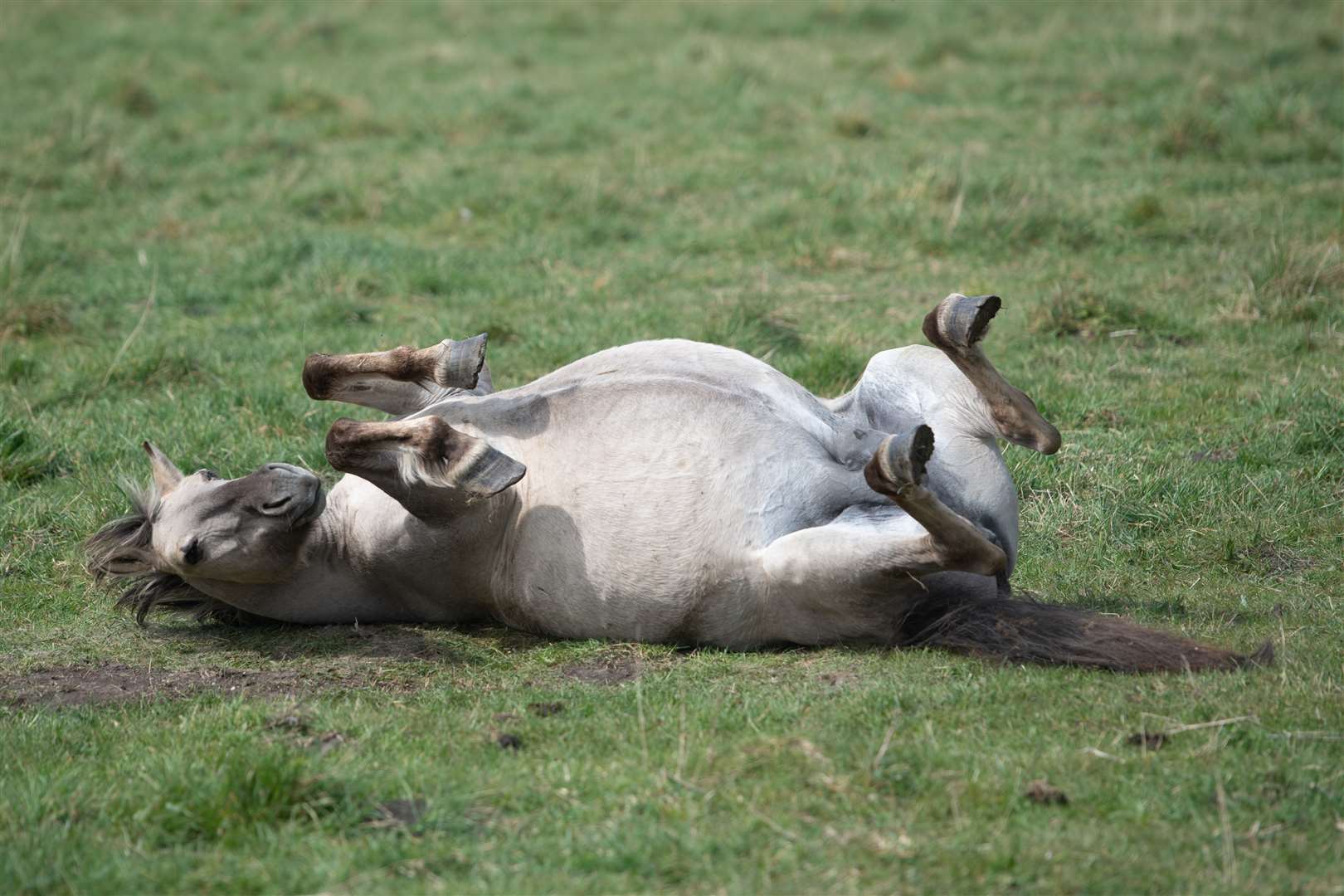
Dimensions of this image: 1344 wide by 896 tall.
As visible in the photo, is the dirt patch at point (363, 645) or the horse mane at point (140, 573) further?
the horse mane at point (140, 573)

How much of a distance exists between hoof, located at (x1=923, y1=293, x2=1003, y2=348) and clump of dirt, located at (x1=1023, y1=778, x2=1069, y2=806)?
1608mm

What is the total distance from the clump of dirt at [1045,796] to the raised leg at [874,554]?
0.75 metres

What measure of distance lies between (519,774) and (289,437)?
3.17 metres

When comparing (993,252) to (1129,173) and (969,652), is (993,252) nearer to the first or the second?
(1129,173)

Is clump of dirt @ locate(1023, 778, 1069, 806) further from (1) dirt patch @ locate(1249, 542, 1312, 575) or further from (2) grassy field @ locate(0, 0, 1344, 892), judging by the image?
(1) dirt patch @ locate(1249, 542, 1312, 575)

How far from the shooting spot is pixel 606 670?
4.12 meters

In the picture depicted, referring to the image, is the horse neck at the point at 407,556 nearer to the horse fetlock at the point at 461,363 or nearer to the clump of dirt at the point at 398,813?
the horse fetlock at the point at 461,363

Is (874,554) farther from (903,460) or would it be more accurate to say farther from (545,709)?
(545,709)

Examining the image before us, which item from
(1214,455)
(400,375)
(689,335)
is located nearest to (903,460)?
(400,375)

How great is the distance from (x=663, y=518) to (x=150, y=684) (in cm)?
Answer: 161

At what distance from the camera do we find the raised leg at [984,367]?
4.27m

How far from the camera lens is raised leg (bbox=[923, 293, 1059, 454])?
4.27 metres

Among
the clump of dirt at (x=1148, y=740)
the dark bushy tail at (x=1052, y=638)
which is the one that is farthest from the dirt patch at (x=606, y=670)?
the clump of dirt at (x=1148, y=740)

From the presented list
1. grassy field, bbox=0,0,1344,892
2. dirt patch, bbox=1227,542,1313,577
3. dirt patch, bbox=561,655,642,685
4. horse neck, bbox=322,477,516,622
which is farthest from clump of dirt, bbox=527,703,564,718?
dirt patch, bbox=1227,542,1313,577
